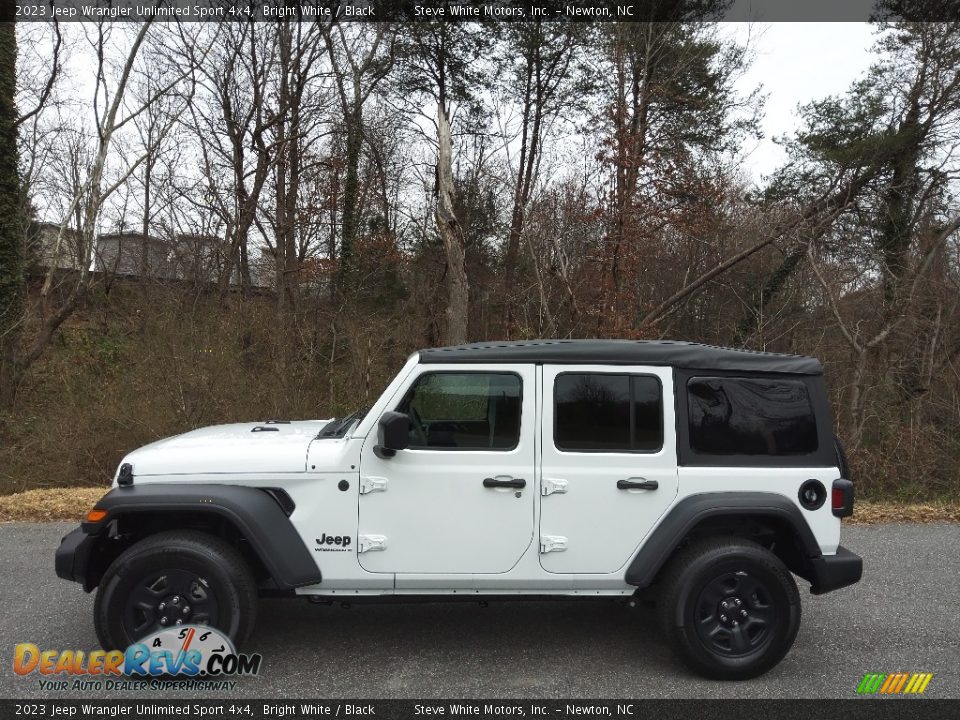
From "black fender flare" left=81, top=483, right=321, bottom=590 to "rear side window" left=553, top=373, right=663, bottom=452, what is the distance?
1543mm

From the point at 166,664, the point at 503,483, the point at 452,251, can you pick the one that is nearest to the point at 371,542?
the point at 503,483

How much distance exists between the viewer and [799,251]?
13406 millimetres

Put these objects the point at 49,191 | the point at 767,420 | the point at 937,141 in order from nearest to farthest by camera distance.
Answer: the point at 767,420
the point at 937,141
the point at 49,191

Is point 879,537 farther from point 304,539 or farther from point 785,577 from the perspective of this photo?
point 304,539

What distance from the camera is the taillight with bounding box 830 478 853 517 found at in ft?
13.0

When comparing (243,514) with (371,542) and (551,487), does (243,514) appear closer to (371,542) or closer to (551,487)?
(371,542)

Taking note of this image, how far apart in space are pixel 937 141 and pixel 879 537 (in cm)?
1148

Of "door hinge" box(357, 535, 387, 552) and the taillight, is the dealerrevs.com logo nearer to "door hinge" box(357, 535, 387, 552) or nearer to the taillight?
"door hinge" box(357, 535, 387, 552)

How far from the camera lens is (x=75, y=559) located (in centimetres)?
373

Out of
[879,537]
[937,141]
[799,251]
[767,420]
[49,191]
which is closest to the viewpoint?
[767,420]

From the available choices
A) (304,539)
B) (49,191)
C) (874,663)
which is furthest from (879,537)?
(49,191)

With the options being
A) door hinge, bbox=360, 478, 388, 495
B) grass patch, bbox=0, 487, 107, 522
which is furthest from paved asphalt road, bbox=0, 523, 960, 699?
grass patch, bbox=0, 487, 107, 522

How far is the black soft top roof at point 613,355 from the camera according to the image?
397cm

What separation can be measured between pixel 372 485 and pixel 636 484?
1.45 meters
